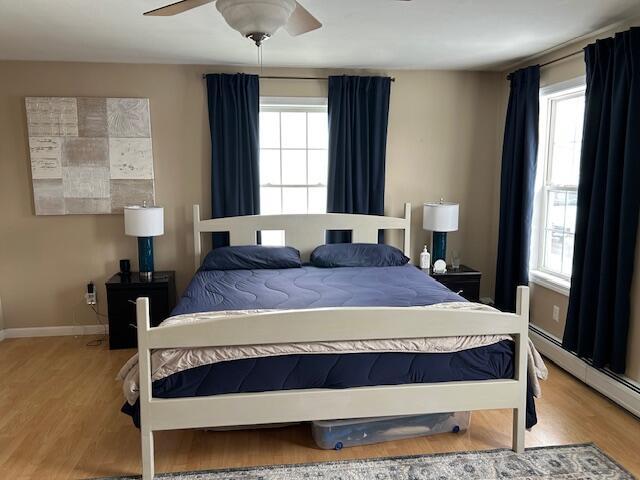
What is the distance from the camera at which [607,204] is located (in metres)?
3.00

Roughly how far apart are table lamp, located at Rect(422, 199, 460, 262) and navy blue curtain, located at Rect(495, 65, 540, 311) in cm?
45

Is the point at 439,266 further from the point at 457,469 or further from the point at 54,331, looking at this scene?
the point at 54,331

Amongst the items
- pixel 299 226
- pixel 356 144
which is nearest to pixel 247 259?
pixel 299 226

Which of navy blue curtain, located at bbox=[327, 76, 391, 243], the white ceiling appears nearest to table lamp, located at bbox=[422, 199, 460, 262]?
navy blue curtain, located at bbox=[327, 76, 391, 243]

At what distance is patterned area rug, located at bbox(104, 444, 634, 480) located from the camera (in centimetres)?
229

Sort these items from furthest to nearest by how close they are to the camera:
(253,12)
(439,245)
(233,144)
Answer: (439,245), (233,144), (253,12)

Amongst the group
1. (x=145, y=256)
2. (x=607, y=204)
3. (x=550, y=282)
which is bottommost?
(x=550, y=282)

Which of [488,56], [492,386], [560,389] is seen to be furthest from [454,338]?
[488,56]

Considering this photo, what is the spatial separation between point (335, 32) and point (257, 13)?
1373mm

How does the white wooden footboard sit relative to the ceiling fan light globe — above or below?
below

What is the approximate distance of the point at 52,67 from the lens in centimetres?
403

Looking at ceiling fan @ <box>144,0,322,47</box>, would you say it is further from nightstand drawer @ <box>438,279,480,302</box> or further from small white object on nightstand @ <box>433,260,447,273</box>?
nightstand drawer @ <box>438,279,480,302</box>

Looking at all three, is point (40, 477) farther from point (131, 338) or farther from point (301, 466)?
point (131, 338)

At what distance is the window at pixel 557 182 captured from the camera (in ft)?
12.1
